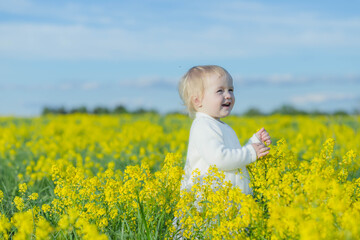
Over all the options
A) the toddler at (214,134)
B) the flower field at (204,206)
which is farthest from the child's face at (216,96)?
the flower field at (204,206)

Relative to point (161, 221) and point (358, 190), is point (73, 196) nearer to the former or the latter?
point (161, 221)

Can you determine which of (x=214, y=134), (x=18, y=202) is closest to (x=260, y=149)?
(x=214, y=134)

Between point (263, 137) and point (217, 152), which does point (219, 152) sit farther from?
point (263, 137)


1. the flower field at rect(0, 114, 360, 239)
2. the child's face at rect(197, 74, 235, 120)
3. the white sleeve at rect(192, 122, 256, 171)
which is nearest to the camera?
the flower field at rect(0, 114, 360, 239)

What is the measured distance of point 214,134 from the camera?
3688mm

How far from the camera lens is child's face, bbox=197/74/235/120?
3.84 m

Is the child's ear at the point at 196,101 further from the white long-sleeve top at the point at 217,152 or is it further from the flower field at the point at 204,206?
the flower field at the point at 204,206

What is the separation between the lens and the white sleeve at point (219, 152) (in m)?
3.56

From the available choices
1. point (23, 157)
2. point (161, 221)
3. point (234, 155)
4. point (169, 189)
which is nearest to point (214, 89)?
point (234, 155)

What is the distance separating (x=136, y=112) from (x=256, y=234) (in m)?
19.2

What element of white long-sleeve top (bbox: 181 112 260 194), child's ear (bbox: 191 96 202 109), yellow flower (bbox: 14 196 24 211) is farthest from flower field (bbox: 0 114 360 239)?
child's ear (bbox: 191 96 202 109)

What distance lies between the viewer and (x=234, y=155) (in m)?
3.57

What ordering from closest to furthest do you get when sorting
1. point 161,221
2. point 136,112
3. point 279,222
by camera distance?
point 279,222 → point 161,221 → point 136,112

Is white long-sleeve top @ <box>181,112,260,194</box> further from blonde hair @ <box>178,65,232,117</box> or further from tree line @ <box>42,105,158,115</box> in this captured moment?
tree line @ <box>42,105,158,115</box>
